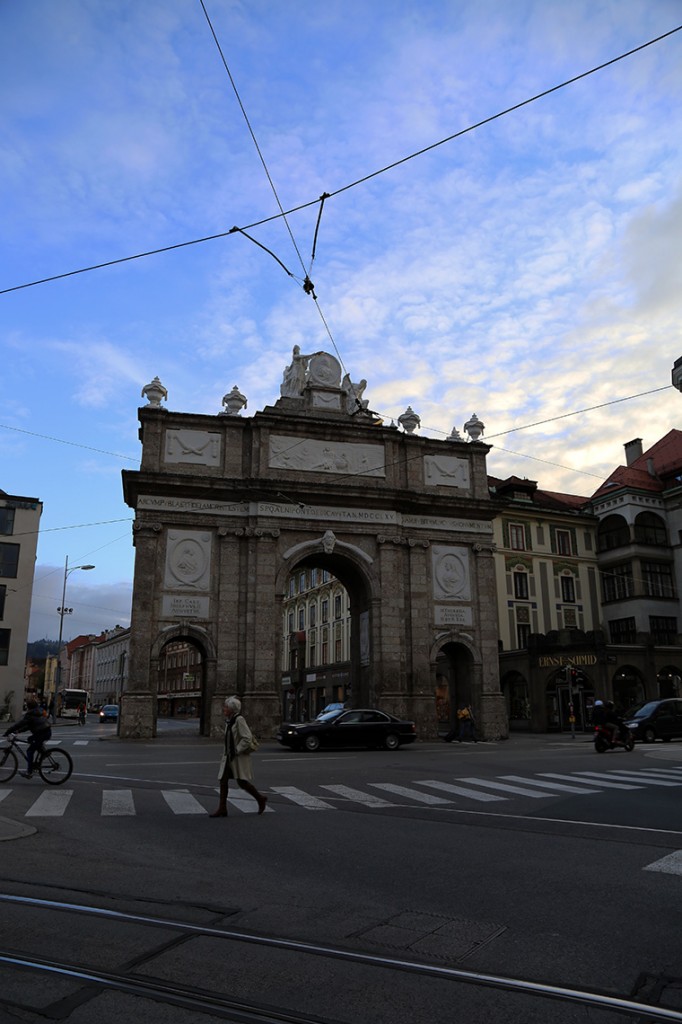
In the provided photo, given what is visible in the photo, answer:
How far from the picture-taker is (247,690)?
3303 cm

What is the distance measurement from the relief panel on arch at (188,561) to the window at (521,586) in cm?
2389

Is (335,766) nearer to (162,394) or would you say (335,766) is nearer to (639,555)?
(162,394)

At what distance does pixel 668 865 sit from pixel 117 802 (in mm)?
8103

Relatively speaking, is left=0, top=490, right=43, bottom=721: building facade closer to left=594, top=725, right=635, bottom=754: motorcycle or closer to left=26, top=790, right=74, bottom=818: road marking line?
left=594, top=725, right=635, bottom=754: motorcycle

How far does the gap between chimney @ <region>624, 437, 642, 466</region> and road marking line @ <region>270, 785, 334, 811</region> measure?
170ft

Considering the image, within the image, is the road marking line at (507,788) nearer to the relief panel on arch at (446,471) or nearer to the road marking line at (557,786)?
the road marking line at (557,786)

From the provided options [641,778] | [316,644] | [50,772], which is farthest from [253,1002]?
[316,644]

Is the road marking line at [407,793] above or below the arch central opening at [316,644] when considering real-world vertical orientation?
→ below

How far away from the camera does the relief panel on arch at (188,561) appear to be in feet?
111

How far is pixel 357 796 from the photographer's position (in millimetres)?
13328

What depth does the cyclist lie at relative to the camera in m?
14.3

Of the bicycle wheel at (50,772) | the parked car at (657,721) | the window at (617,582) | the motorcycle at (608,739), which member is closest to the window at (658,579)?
the window at (617,582)

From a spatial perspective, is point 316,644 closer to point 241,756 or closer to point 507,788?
point 507,788

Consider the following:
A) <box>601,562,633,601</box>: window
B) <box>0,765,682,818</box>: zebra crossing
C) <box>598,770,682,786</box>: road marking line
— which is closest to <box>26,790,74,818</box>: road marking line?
<box>0,765,682,818</box>: zebra crossing
